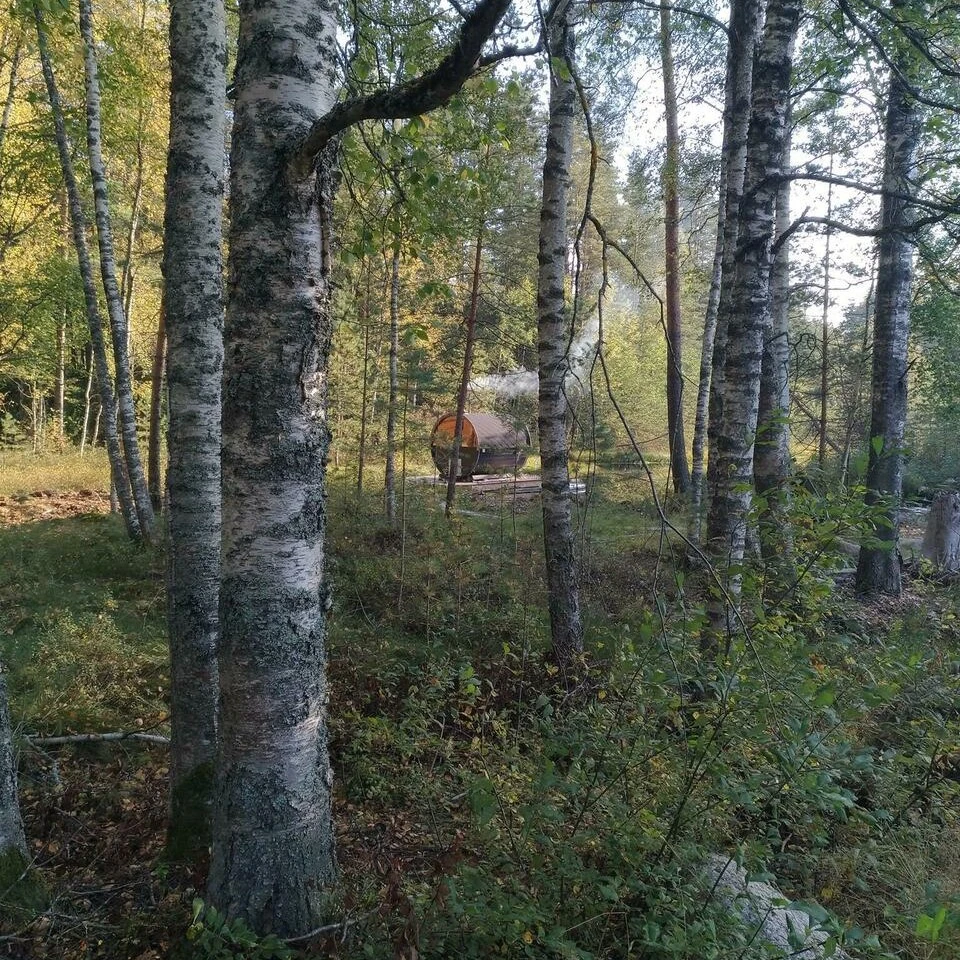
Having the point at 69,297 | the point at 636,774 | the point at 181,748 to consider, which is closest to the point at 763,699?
the point at 636,774

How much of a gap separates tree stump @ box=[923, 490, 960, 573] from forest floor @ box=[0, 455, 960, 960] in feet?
13.5

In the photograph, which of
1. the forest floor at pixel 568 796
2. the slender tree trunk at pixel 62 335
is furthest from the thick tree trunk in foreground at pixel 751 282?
the slender tree trunk at pixel 62 335

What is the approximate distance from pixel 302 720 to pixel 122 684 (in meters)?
3.53

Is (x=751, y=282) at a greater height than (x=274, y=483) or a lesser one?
greater

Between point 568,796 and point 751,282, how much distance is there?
11.9 ft

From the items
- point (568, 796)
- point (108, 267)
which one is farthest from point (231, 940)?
point (108, 267)

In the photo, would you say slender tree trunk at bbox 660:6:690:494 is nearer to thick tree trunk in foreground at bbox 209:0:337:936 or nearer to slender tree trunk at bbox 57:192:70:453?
thick tree trunk in foreground at bbox 209:0:337:936

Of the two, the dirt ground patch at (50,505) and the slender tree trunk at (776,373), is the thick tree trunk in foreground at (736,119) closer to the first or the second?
the slender tree trunk at (776,373)

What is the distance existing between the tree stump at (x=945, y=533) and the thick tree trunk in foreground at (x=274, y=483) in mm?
10437

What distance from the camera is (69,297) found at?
10.7 meters

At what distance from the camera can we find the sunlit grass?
48.3ft

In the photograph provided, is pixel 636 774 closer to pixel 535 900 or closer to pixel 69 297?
pixel 535 900

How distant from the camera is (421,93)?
Result: 152 cm

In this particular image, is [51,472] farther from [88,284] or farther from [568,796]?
[568,796]
